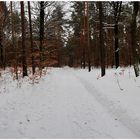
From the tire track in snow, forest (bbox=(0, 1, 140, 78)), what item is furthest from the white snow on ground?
forest (bbox=(0, 1, 140, 78))

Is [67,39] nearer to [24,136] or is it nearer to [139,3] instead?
[139,3]

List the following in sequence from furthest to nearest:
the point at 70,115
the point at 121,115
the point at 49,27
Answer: the point at 49,27 → the point at 70,115 → the point at 121,115

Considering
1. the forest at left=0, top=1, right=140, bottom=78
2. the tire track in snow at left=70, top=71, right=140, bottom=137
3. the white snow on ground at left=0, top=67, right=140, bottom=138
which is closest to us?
the white snow on ground at left=0, top=67, right=140, bottom=138

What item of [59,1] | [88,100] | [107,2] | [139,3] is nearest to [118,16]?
[107,2]

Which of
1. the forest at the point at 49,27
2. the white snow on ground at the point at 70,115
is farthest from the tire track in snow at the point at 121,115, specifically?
the forest at the point at 49,27

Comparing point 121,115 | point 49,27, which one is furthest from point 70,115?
point 49,27

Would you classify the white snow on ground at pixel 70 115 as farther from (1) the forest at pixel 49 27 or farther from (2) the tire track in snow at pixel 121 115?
(1) the forest at pixel 49 27

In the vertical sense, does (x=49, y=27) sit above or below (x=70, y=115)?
above

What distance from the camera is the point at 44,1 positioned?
26.3m

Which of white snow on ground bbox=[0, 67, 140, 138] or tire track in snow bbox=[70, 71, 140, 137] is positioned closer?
white snow on ground bbox=[0, 67, 140, 138]

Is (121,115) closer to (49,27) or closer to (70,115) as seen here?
(70,115)

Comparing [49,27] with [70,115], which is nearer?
[70,115]

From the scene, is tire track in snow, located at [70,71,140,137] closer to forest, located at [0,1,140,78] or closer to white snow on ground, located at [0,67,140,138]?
white snow on ground, located at [0,67,140,138]

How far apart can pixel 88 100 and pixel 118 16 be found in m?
18.8
